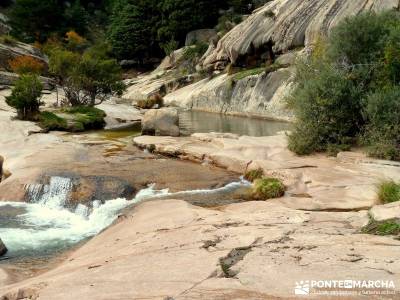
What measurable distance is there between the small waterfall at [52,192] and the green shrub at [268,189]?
6.26 m

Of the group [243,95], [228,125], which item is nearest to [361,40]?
[228,125]

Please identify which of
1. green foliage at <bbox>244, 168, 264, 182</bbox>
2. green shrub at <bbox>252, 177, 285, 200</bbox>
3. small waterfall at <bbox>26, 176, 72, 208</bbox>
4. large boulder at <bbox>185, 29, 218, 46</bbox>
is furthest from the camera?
large boulder at <bbox>185, 29, 218, 46</bbox>

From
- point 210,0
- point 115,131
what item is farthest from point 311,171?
point 210,0

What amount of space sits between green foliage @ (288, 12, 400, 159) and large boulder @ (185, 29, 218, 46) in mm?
47605

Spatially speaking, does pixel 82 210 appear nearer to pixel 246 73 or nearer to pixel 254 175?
pixel 254 175

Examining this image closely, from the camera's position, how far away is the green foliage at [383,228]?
880 cm

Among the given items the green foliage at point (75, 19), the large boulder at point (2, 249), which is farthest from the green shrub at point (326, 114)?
the green foliage at point (75, 19)

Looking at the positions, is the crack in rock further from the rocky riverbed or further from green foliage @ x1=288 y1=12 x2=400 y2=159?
green foliage @ x1=288 y1=12 x2=400 y2=159

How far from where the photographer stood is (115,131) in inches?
1216

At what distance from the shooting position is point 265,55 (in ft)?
155

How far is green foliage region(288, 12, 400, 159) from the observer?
734 inches

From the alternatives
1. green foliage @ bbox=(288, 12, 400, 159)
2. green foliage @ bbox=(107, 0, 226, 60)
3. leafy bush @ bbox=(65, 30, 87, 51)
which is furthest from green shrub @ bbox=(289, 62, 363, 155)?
leafy bush @ bbox=(65, 30, 87, 51)

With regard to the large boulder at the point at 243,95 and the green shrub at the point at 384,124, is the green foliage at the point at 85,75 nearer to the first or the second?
the large boulder at the point at 243,95

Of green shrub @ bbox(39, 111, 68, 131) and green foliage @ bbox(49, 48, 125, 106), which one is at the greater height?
green foliage @ bbox(49, 48, 125, 106)
